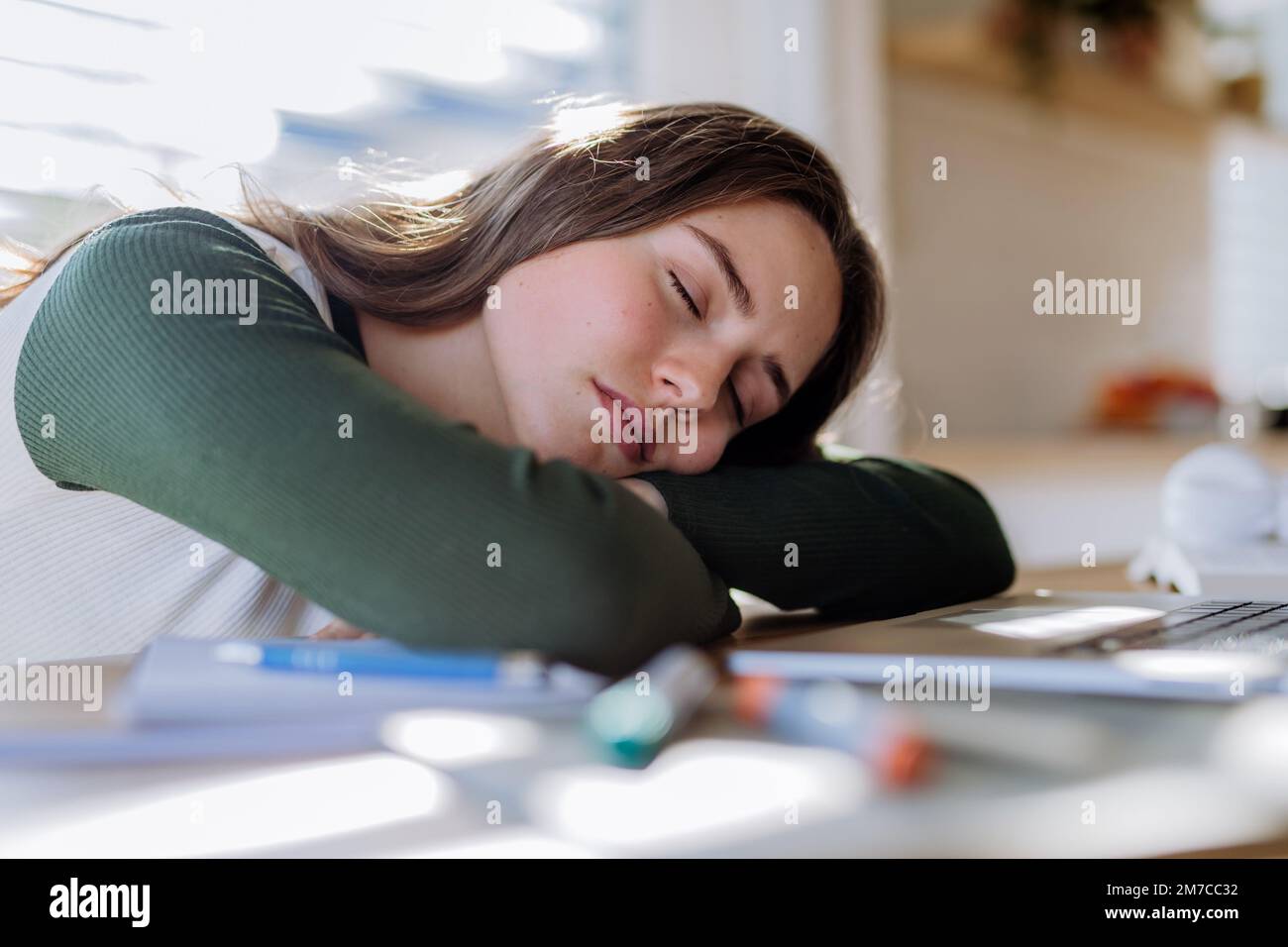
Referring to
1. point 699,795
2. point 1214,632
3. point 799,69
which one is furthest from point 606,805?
point 799,69

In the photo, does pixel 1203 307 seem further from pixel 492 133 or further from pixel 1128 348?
pixel 492 133

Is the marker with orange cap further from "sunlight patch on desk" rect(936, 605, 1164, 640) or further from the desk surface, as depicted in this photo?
"sunlight patch on desk" rect(936, 605, 1164, 640)

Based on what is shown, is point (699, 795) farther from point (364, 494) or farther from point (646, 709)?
point (364, 494)

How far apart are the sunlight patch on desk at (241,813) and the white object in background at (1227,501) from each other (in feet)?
2.84

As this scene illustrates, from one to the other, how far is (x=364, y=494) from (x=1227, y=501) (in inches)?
32.3

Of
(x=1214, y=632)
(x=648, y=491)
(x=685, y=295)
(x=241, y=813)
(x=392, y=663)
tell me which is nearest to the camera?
(x=241, y=813)

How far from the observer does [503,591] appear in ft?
1.70

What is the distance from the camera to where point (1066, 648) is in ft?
1.85

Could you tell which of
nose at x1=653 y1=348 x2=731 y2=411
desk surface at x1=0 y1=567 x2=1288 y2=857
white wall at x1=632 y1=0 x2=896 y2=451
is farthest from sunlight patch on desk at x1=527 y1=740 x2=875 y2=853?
white wall at x1=632 y1=0 x2=896 y2=451

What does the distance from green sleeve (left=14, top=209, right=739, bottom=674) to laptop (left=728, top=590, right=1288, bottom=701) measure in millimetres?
88

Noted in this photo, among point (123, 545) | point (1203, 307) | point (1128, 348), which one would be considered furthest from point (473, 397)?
point (1203, 307)

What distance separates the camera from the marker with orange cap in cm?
40

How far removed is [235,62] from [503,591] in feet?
4.28
